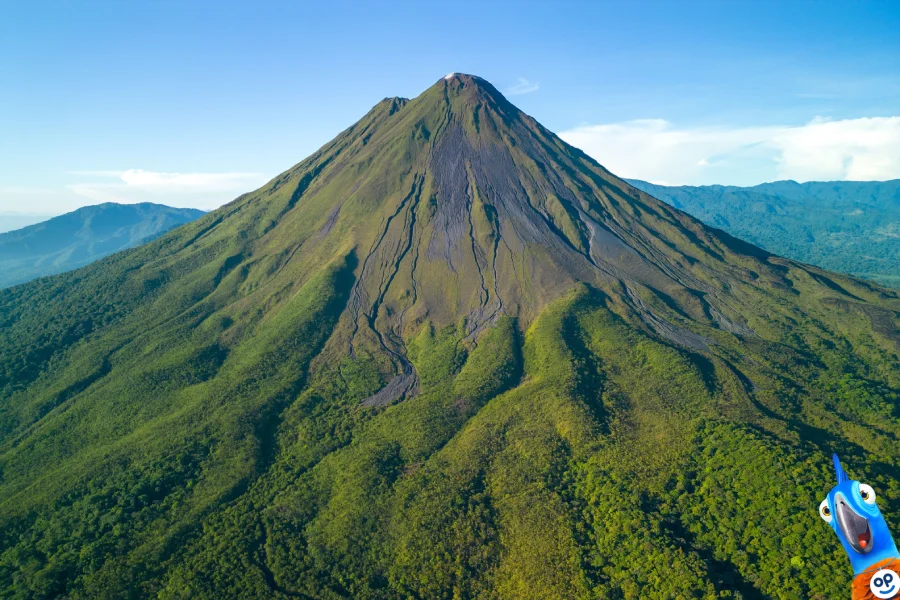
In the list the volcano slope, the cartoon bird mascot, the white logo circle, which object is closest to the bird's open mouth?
the cartoon bird mascot

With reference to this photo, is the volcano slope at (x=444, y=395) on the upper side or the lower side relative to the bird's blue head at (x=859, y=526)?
lower

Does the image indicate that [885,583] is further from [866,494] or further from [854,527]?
[866,494]

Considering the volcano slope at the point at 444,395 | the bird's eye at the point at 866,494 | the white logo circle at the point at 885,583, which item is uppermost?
the bird's eye at the point at 866,494

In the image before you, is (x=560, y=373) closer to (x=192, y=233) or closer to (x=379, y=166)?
(x=379, y=166)

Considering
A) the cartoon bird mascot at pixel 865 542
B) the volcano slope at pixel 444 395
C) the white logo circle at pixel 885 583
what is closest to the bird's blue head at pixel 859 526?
the cartoon bird mascot at pixel 865 542

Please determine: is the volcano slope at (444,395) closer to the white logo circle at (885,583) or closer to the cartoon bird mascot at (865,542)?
the cartoon bird mascot at (865,542)

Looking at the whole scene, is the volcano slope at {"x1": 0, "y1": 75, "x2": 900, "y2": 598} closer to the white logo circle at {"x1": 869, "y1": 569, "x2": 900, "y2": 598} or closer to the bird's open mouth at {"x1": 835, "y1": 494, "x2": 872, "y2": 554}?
the white logo circle at {"x1": 869, "y1": 569, "x2": 900, "y2": 598}

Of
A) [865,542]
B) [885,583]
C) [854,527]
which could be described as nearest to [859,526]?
[854,527]
